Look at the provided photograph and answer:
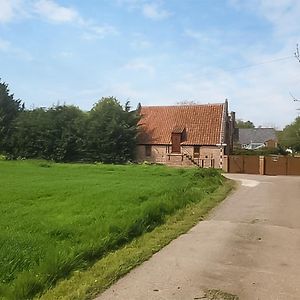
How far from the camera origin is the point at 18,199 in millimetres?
15156

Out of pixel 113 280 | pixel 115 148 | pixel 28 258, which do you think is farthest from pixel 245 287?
pixel 115 148

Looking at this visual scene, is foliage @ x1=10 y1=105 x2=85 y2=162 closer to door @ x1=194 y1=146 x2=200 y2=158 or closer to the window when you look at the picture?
the window

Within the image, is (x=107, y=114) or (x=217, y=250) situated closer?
(x=217, y=250)

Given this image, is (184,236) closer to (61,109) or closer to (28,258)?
(28,258)

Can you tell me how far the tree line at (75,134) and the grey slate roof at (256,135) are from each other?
3936 centimetres

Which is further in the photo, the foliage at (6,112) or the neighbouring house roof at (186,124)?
the foliage at (6,112)

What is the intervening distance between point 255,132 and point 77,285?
87497 millimetres

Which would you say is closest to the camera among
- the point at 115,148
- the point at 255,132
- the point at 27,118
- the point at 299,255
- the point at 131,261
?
the point at 131,261

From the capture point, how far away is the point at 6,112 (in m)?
61.6

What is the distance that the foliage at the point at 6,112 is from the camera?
57750 mm

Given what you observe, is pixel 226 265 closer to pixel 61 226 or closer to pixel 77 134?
pixel 61 226

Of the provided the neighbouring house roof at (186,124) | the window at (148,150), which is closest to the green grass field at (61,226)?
the neighbouring house roof at (186,124)

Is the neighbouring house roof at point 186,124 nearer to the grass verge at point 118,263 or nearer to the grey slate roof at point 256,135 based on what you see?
the grey slate roof at point 256,135

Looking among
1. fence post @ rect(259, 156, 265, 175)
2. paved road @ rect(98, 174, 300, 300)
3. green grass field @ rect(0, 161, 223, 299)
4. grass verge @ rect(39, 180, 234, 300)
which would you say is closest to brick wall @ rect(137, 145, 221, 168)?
fence post @ rect(259, 156, 265, 175)
